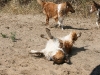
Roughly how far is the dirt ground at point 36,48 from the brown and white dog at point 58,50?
136 mm

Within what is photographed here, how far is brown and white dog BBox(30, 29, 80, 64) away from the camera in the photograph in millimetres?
6486

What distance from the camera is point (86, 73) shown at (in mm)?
6281

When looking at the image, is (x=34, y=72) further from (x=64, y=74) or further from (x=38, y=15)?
(x=38, y=15)

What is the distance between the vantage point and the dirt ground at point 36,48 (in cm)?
629

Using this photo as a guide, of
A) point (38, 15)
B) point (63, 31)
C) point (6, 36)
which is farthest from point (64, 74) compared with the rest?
point (38, 15)

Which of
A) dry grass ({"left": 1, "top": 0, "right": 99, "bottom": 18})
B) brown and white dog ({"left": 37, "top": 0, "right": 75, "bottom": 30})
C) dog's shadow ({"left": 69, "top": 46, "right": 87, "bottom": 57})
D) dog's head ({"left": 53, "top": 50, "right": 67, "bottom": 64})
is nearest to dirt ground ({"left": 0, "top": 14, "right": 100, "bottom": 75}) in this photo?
dog's shadow ({"left": 69, "top": 46, "right": 87, "bottom": 57})

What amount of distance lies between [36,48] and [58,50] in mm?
1141

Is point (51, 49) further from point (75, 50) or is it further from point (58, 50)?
point (75, 50)

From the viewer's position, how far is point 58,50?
6.58 m

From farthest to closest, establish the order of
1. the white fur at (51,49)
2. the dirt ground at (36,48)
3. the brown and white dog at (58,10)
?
Answer: the brown and white dog at (58,10) < the white fur at (51,49) < the dirt ground at (36,48)

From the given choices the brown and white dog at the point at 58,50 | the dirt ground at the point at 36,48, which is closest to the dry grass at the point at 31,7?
the dirt ground at the point at 36,48

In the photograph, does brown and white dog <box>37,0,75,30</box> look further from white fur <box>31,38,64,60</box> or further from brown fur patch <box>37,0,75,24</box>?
white fur <box>31,38,64,60</box>

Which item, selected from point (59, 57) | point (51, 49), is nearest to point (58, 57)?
point (59, 57)

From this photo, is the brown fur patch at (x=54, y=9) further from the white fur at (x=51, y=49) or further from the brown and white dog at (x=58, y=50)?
the white fur at (x=51, y=49)
